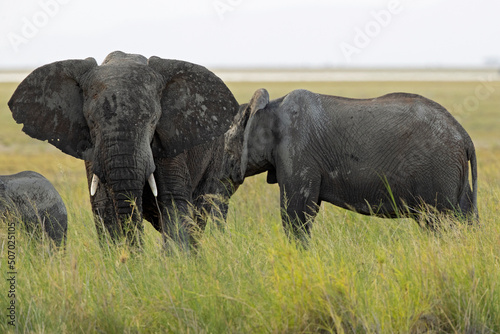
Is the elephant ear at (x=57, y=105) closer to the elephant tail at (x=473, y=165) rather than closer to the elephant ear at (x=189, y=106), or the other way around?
the elephant ear at (x=189, y=106)

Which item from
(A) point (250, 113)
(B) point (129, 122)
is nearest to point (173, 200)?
(B) point (129, 122)

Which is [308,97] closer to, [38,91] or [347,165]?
[347,165]

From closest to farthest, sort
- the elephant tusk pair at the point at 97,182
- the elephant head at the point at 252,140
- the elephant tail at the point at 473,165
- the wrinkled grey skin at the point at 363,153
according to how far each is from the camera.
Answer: the elephant tusk pair at the point at 97,182 < the wrinkled grey skin at the point at 363,153 < the elephant tail at the point at 473,165 < the elephant head at the point at 252,140

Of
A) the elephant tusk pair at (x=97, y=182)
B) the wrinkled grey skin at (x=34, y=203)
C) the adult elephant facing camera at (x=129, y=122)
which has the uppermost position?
the adult elephant facing camera at (x=129, y=122)

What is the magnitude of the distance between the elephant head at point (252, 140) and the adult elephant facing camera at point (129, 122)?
33cm

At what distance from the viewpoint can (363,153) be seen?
246 inches

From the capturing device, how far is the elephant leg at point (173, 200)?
5.85 metres

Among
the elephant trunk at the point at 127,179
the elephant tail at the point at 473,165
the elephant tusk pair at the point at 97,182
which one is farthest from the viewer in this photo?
the elephant tail at the point at 473,165

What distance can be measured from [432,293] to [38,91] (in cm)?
327

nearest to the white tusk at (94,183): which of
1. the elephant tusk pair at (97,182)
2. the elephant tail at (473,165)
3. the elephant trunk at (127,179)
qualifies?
the elephant tusk pair at (97,182)

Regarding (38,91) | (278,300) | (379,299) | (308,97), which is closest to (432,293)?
(379,299)

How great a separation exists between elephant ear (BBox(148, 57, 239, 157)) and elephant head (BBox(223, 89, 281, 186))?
32 cm

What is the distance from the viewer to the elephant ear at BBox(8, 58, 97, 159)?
5742 millimetres

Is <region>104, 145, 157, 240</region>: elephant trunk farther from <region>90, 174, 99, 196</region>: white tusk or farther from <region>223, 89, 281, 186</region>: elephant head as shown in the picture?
<region>223, 89, 281, 186</region>: elephant head
